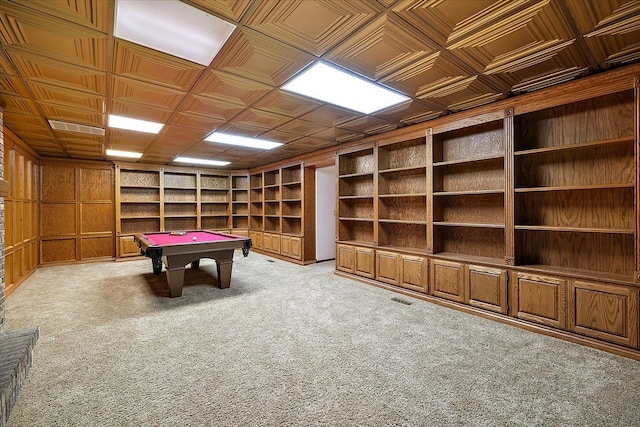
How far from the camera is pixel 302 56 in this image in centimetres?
226

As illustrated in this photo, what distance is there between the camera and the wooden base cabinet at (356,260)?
4.78 meters

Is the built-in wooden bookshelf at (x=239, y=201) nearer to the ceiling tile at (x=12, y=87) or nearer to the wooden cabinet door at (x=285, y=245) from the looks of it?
the wooden cabinet door at (x=285, y=245)

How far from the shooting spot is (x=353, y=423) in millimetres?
1665

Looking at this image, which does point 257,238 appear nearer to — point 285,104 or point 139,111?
point 139,111

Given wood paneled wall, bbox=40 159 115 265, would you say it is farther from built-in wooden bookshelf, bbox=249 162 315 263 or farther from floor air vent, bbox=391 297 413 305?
floor air vent, bbox=391 297 413 305

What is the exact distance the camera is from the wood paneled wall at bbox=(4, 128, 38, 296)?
4.14 m

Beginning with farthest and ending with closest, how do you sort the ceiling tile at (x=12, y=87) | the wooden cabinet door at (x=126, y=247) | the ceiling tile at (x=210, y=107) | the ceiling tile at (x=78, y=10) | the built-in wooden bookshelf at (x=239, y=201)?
1. the built-in wooden bookshelf at (x=239, y=201)
2. the wooden cabinet door at (x=126, y=247)
3. the ceiling tile at (x=210, y=107)
4. the ceiling tile at (x=12, y=87)
5. the ceiling tile at (x=78, y=10)

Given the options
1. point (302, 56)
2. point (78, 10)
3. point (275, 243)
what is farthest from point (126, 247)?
point (302, 56)

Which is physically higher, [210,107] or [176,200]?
[210,107]

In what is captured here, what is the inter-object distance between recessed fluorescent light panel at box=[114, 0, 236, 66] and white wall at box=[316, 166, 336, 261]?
4.66m

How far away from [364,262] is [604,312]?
2959 millimetres

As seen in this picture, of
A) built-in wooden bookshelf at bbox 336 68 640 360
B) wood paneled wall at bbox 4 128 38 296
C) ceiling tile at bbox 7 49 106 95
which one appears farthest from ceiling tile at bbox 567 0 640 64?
wood paneled wall at bbox 4 128 38 296

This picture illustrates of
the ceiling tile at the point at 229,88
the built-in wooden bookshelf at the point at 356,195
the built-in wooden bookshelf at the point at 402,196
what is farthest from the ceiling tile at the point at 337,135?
the ceiling tile at the point at 229,88

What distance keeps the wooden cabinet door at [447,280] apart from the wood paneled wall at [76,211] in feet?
24.2
